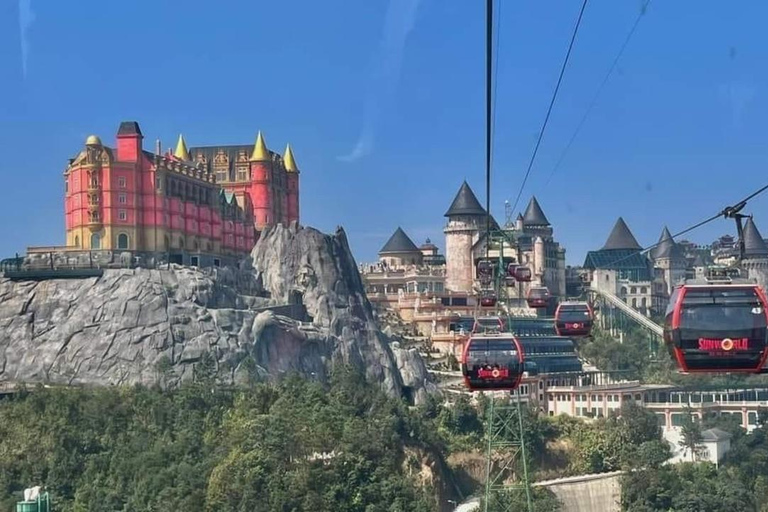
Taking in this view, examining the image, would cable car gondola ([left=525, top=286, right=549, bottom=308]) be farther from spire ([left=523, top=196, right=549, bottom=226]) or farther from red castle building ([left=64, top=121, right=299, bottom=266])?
spire ([left=523, top=196, right=549, bottom=226])

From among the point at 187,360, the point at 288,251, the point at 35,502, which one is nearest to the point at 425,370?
the point at 288,251

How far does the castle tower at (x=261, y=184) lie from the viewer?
13938 centimetres

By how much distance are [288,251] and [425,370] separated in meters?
14.6

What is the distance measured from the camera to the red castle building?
11869 cm

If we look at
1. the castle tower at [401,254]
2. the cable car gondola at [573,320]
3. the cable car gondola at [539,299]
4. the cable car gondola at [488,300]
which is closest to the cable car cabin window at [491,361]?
the cable car gondola at [573,320]

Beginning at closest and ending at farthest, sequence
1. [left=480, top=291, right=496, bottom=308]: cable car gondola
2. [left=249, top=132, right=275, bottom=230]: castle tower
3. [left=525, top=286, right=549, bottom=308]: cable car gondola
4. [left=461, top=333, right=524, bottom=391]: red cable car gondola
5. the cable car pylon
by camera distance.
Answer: [left=461, top=333, right=524, bottom=391]: red cable car gondola, [left=480, top=291, right=496, bottom=308]: cable car gondola, [left=525, top=286, right=549, bottom=308]: cable car gondola, the cable car pylon, [left=249, top=132, right=275, bottom=230]: castle tower

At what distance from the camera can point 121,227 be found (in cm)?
11888

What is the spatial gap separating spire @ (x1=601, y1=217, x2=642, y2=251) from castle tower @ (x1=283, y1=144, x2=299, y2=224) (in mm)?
56627

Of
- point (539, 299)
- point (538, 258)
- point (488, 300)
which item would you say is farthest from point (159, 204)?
point (488, 300)

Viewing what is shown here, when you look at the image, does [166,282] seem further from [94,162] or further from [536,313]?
[536,313]

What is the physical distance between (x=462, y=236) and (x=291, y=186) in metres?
27.8

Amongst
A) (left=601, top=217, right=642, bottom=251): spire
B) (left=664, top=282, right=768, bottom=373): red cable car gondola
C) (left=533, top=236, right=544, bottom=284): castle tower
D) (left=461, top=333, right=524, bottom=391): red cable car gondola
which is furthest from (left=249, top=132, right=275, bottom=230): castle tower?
(left=664, top=282, right=768, bottom=373): red cable car gondola

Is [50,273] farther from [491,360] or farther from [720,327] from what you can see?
[720,327]

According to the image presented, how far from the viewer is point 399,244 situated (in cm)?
18425
